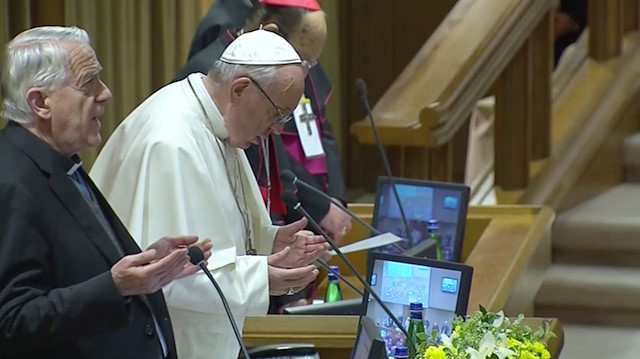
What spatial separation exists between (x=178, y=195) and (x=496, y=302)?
1.20 metres

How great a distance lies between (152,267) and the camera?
2.55 meters

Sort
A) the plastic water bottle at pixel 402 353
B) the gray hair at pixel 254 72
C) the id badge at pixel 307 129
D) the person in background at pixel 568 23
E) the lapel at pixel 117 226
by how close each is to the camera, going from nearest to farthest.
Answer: the plastic water bottle at pixel 402 353 < the lapel at pixel 117 226 < the gray hair at pixel 254 72 < the id badge at pixel 307 129 < the person in background at pixel 568 23

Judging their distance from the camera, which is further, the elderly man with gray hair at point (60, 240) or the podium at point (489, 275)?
the podium at point (489, 275)

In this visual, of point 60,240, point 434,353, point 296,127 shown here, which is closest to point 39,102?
point 60,240

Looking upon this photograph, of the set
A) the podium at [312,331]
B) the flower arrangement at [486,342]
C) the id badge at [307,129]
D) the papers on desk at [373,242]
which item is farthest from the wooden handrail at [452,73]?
the flower arrangement at [486,342]

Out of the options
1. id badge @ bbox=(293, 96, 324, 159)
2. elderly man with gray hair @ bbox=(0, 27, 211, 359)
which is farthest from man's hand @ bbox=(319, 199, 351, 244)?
elderly man with gray hair @ bbox=(0, 27, 211, 359)

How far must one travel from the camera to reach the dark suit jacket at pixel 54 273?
2.57 metres

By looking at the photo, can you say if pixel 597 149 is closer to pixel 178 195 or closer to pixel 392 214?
pixel 392 214

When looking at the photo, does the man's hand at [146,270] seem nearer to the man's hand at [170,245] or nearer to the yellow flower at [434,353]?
the man's hand at [170,245]

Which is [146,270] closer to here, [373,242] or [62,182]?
[62,182]

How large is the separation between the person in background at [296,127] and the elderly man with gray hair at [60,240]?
102 centimetres

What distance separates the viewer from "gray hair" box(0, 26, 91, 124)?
2.69m

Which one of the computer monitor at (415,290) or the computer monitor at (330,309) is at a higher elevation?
the computer monitor at (415,290)

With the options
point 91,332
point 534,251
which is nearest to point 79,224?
point 91,332
